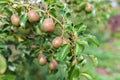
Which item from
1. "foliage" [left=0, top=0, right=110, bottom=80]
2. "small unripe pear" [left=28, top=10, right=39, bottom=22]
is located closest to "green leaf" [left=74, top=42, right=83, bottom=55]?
"foliage" [left=0, top=0, right=110, bottom=80]

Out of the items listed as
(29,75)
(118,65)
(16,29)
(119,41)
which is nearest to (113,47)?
(119,41)

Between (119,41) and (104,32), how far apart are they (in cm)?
46

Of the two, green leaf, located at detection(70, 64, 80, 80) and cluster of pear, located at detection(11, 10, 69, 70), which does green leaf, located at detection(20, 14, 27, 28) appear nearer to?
cluster of pear, located at detection(11, 10, 69, 70)

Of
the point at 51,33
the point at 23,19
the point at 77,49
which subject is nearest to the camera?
the point at 77,49

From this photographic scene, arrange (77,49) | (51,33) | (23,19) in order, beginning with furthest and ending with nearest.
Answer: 1. (51,33)
2. (23,19)
3. (77,49)

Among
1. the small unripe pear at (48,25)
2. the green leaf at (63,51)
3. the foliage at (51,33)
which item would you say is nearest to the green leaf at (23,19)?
the foliage at (51,33)

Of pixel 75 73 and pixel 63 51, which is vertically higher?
pixel 63 51

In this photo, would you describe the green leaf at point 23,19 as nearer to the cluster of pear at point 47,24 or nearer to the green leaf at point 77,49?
the cluster of pear at point 47,24

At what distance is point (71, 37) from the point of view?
2105mm

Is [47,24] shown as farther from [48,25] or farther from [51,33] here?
[51,33]

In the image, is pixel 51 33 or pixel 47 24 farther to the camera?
pixel 51 33

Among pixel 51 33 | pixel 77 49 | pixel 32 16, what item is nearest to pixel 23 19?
pixel 32 16

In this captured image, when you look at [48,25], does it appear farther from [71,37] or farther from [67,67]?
[67,67]

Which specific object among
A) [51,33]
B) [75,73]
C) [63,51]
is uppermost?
[51,33]
